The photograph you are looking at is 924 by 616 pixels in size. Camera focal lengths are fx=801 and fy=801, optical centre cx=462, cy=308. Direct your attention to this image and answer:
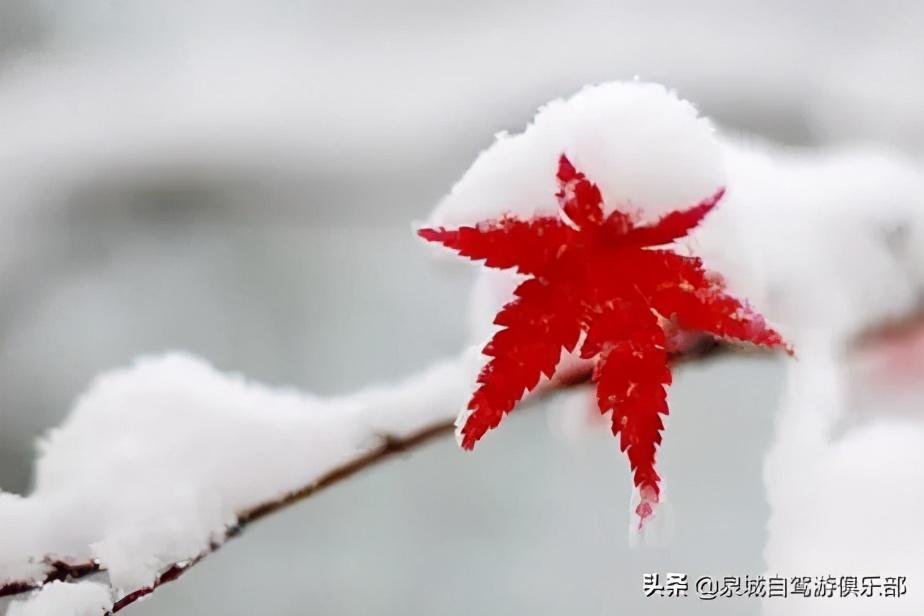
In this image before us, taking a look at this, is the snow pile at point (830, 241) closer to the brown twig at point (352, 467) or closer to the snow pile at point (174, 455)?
the brown twig at point (352, 467)

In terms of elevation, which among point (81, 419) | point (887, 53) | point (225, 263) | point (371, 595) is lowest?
point (371, 595)

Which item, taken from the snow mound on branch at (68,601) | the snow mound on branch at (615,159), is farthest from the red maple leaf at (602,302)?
the snow mound on branch at (68,601)

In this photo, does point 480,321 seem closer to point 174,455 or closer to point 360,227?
point 360,227

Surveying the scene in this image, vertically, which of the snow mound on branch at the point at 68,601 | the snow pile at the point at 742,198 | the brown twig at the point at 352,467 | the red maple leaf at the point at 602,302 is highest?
the snow pile at the point at 742,198

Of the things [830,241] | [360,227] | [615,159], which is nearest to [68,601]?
[360,227]

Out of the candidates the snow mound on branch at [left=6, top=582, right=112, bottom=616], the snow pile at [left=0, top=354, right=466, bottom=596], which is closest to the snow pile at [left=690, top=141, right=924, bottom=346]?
the snow pile at [left=0, top=354, right=466, bottom=596]

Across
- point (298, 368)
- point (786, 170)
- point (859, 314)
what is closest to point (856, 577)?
point (859, 314)

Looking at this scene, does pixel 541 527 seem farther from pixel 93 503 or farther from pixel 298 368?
pixel 93 503
